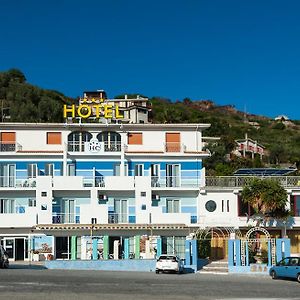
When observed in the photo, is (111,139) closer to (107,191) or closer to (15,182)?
(107,191)

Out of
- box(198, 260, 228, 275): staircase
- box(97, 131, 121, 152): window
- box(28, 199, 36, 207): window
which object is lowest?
box(198, 260, 228, 275): staircase

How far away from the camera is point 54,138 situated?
57906 millimetres

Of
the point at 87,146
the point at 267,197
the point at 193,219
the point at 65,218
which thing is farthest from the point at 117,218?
the point at 267,197

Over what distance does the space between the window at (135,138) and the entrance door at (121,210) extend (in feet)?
18.4

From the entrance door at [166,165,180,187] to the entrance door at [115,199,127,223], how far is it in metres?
4.43

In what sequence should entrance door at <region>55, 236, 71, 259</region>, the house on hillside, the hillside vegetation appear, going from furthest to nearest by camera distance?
1. the house on hillside
2. the hillside vegetation
3. entrance door at <region>55, 236, 71, 259</region>

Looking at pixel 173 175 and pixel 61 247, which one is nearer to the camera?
pixel 61 247

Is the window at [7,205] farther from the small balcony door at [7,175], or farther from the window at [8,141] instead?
the window at [8,141]

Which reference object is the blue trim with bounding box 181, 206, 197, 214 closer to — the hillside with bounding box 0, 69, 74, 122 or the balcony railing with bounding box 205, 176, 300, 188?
the balcony railing with bounding box 205, 176, 300, 188

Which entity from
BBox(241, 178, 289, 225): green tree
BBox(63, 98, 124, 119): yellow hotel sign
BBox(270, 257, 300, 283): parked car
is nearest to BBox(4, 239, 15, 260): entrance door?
BBox(63, 98, 124, 119): yellow hotel sign

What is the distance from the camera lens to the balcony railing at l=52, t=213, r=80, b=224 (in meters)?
55.0

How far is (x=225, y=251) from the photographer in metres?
53.7

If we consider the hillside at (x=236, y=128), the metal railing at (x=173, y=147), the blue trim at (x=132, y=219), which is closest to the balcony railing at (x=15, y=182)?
the blue trim at (x=132, y=219)

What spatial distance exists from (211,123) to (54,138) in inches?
2952
